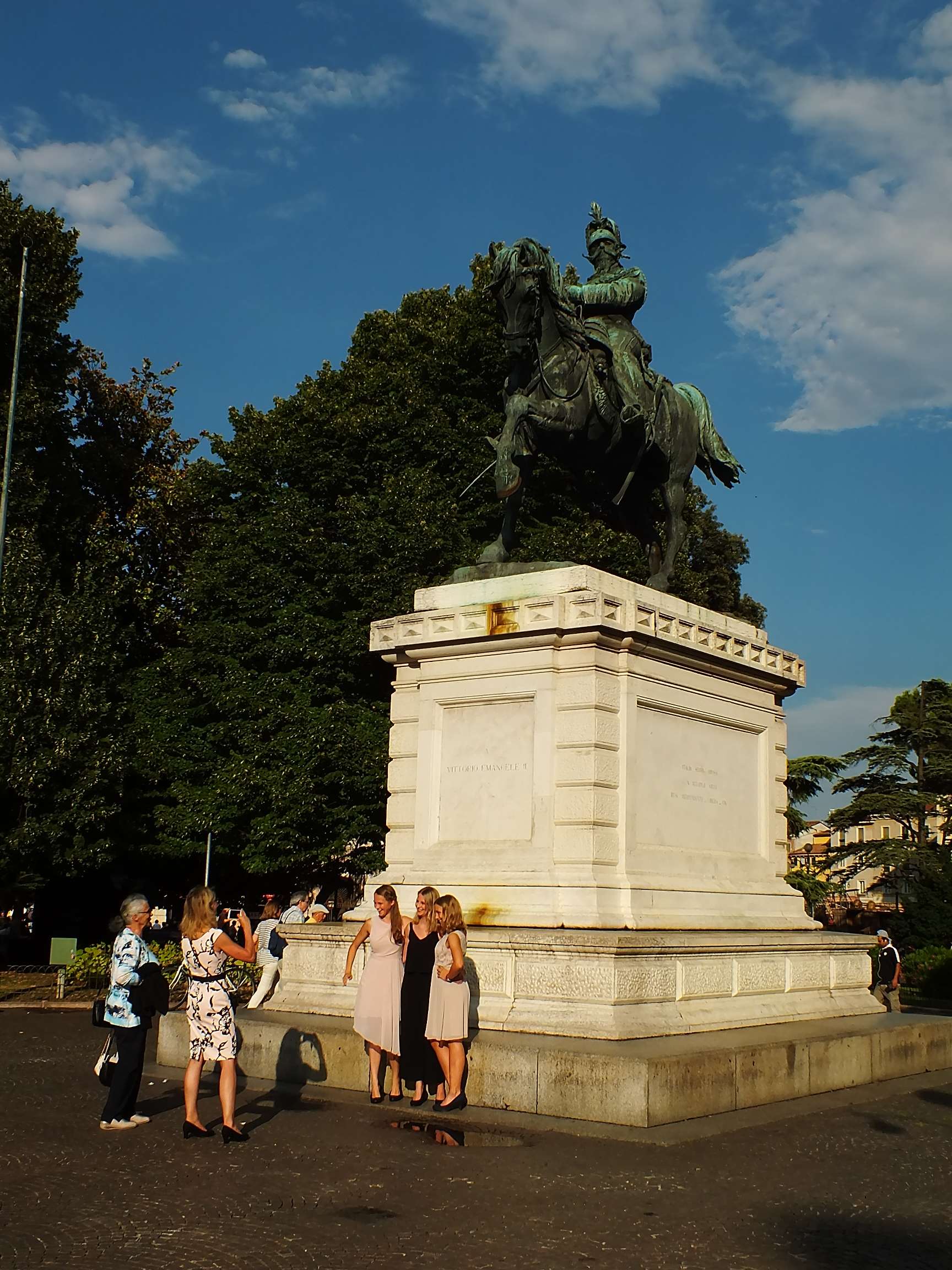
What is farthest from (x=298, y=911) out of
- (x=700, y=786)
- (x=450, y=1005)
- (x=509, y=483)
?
(x=450, y=1005)

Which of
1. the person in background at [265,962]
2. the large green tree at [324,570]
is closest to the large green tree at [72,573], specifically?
the large green tree at [324,570]

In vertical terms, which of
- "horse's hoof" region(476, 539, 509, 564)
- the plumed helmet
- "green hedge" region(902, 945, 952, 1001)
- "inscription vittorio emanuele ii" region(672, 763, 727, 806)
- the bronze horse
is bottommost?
"green hedge" region(902, 945, 952, 1001)

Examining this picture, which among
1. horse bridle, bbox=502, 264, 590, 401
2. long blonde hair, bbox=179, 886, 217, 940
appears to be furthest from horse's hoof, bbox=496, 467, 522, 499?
long blonde hair, bbox=179, 886, 217, 940

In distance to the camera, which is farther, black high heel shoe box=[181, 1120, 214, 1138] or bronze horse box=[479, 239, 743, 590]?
bronze horse box=[479, 239, 743, 590]

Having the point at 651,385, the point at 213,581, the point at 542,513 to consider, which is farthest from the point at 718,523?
the point at 651,385

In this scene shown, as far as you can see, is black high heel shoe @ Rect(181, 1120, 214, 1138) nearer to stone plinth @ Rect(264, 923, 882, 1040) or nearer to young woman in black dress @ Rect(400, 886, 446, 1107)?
young woman in black dress @ Rect(400, 886, 446, 1107)

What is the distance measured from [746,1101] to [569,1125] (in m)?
1.88

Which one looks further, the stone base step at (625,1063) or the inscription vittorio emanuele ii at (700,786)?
the inscription vittorio emanuele ii at (700,786)

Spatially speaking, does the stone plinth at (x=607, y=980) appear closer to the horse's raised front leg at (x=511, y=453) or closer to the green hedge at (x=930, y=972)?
the horse's raised front leg at (x=511, y=453)

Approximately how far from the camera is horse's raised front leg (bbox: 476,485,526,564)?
47.8ft

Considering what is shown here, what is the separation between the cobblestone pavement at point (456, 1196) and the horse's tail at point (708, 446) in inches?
322

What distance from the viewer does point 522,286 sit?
13883 mm

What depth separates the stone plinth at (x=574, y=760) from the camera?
12438 mm

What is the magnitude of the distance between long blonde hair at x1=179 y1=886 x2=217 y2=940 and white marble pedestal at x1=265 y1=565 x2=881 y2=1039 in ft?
10.1
